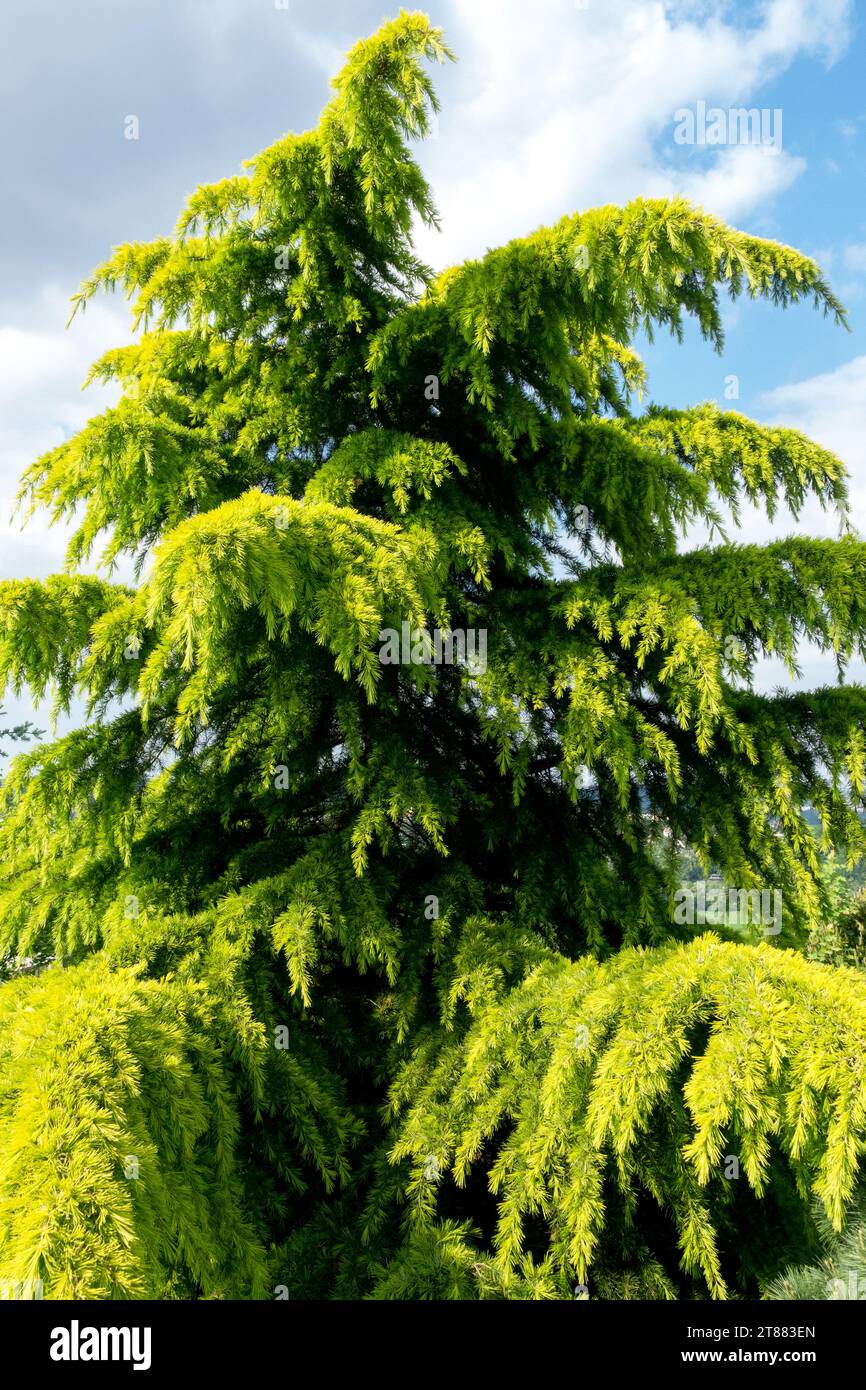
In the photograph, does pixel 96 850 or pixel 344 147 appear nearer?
pixel 344 147

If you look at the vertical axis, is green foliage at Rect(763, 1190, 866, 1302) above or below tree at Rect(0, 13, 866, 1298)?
below

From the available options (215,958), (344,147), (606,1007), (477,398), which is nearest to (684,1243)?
(606,1007)

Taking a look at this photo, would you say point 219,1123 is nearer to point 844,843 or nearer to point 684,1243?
point 684,1243

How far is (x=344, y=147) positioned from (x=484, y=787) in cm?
268

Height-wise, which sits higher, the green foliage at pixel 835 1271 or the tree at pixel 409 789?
the tree at pixel 409 789

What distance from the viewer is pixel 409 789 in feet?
9.14

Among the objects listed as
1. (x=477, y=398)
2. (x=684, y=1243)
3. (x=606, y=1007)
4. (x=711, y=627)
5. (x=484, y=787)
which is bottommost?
(x=684, y=1243)

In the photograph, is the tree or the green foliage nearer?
the tree

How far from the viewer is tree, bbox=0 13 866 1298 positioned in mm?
1997

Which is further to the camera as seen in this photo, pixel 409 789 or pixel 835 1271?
pixel 409 789

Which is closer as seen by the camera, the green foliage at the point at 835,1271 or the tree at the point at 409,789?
the tree at the point at 409,789

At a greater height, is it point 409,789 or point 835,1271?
point 409,789

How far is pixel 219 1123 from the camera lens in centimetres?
224

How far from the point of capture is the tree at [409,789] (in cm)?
200
